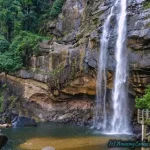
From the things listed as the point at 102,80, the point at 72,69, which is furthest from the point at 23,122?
the point at 102,80

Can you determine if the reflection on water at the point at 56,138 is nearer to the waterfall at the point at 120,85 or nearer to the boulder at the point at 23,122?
the boulder at the point at 23,122

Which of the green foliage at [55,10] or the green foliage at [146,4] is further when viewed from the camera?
the green foliage at [55,10]

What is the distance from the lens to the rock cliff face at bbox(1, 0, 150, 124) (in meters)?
33.6

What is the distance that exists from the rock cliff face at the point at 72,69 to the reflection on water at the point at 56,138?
4542 mm

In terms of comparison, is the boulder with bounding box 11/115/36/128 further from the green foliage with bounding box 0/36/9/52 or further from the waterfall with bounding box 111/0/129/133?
the green foliage with bounding box 0/36/9/52

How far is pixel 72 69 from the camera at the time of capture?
35531 mm

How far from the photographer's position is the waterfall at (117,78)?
103 feet

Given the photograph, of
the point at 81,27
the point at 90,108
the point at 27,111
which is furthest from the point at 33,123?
the point at 81,27

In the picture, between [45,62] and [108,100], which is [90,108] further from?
[45,62]

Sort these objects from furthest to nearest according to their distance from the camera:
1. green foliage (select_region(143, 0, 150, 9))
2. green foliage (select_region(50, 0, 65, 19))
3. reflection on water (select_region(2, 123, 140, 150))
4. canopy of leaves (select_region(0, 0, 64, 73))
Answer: green foliage (select_region(50, 0, 65, 19)), canopy of leaves (select_region(0, 0, 64, 73)), green foliage (select_region(143, 0, 150, 9)), reflection on water (select_region(2, 123, 140, 150))

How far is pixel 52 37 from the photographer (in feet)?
141

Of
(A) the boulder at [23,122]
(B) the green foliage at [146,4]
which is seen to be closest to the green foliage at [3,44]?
(A) the boulder at [23,122]

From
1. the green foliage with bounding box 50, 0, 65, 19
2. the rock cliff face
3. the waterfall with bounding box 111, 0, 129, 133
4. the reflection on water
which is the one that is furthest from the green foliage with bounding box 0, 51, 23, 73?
the waterfall with bounding box 111, 0, 129, 133

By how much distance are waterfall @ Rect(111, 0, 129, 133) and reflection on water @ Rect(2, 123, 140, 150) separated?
317 centimetres
